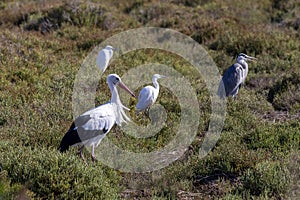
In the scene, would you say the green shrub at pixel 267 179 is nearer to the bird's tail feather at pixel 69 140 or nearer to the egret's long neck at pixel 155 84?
the bird's tail feather at pixel 69 140

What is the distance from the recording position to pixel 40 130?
26.6 ft

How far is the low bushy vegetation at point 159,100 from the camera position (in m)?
6.64

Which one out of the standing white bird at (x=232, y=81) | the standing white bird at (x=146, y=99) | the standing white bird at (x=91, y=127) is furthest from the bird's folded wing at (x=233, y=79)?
the standing white bird at (x=91, y=127)

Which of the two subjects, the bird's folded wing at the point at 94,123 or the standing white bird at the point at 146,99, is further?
the standing white bird at the point at 146,99

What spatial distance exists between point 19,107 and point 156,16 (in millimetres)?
8667

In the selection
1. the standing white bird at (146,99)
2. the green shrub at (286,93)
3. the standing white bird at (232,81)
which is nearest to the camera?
the standing white bird at (146,99)

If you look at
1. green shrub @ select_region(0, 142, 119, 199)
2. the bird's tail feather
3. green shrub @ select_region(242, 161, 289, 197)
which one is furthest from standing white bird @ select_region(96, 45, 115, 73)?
green shrub @ select_region(242, 161, 289, 197)

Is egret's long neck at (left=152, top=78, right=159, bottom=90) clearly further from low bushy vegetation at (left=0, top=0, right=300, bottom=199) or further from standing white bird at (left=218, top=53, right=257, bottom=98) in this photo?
standing white bird at (left=218, top=53, right=257, bottom=98)

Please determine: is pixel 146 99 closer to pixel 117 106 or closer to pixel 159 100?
pixel 159 100

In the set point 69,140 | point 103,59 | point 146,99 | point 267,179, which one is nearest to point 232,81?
point 146,99

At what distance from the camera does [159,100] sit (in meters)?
10.2

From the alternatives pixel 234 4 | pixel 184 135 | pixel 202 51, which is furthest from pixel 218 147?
pixel 234 4

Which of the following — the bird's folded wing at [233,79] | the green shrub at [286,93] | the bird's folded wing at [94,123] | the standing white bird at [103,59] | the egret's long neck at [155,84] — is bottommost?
the standing white bird at [103,59]

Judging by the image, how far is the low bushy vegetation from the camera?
21.8 feet
